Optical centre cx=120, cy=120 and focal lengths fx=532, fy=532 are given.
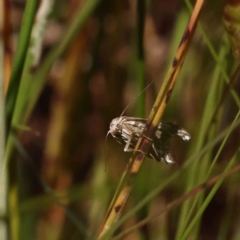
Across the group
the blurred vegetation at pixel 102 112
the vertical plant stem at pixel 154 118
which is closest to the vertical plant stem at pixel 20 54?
the blurred vegetation at pixel 102 112

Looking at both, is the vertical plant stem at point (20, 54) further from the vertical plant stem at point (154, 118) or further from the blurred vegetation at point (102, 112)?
the vertical plant stem at point (154, 118)

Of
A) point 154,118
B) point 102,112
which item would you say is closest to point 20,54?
point 154,118

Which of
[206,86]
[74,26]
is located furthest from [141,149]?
[206,86]

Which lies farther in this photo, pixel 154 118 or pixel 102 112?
pixel 102 112

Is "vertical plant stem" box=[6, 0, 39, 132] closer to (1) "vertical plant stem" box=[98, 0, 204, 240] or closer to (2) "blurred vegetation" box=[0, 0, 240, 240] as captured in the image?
(2) "blurred vegetation" box=[0, 0, 240, 240]

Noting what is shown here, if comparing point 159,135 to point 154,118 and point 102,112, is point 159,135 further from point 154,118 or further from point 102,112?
point 102,112

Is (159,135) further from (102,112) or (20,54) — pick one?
(102,112)

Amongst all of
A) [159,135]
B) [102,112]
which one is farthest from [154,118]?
[102,112]

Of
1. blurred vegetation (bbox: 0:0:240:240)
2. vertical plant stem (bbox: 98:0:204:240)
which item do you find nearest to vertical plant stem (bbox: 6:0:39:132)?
blurred vegetation (bbox: 0:0:240:240)

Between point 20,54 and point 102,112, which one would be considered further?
point 102,112
